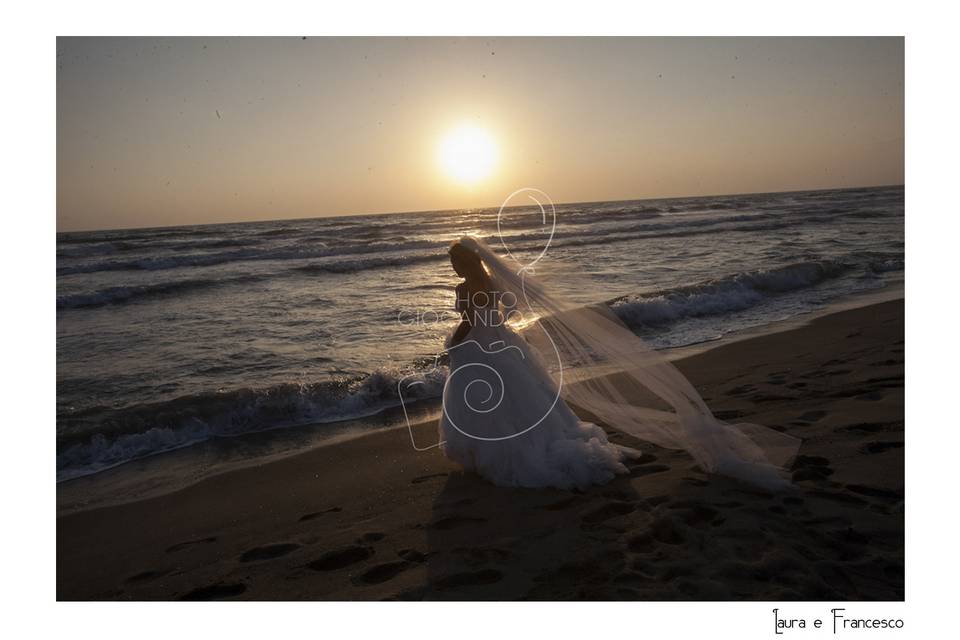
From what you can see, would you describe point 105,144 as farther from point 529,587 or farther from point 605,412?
point 529,587

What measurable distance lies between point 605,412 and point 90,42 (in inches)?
217

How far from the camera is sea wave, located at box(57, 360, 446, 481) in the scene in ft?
21.3

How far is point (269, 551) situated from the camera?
4.30 m

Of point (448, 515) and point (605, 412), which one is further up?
point (605, 412)

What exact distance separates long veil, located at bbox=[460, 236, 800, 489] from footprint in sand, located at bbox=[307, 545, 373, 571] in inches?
80.0

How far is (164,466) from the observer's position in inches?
244

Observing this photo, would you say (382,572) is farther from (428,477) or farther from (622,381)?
(622,381)

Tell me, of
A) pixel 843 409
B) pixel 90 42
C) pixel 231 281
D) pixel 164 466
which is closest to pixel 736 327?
pixel 843 409

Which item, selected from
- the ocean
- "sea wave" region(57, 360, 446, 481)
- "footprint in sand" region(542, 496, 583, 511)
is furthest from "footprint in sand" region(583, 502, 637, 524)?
"sea wave" region(57, 360, 446, 481)

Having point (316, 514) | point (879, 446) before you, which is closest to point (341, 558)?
point (316, 514)

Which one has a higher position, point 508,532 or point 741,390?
point 741,390

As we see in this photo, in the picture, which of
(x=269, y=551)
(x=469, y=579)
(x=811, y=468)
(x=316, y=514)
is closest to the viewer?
(x=469, y=579)

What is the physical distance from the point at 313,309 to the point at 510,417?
965 cm

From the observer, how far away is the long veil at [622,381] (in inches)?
193
